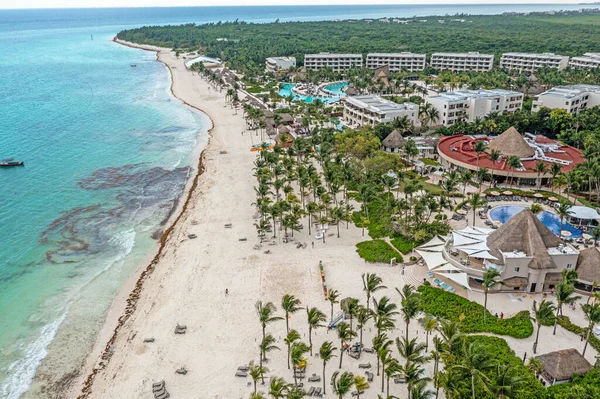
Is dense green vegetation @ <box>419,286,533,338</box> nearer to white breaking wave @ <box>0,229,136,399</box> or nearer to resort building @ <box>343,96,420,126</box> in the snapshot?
white breaking wave @ <box>0,229,136,399</box>

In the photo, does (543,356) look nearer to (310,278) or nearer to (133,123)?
(310,278)

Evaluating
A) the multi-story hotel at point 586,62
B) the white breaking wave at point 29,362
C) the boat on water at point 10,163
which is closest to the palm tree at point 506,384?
the white breaking wave at point 29,362

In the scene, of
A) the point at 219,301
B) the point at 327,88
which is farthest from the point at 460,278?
the point at 327,88

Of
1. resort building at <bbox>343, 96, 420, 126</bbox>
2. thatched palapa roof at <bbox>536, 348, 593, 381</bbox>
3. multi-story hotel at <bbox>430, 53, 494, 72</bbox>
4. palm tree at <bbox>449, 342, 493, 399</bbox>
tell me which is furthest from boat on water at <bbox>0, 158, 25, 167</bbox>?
multi-story hotel at <bbox>430, 53, 494, 72</bbox>

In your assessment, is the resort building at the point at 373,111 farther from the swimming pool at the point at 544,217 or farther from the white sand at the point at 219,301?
the white sand at the point at 219,301

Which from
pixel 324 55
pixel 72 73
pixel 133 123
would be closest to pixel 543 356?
pixel 133 123

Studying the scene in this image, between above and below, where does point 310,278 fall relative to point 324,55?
below

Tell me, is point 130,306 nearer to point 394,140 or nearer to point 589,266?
point 589,266
